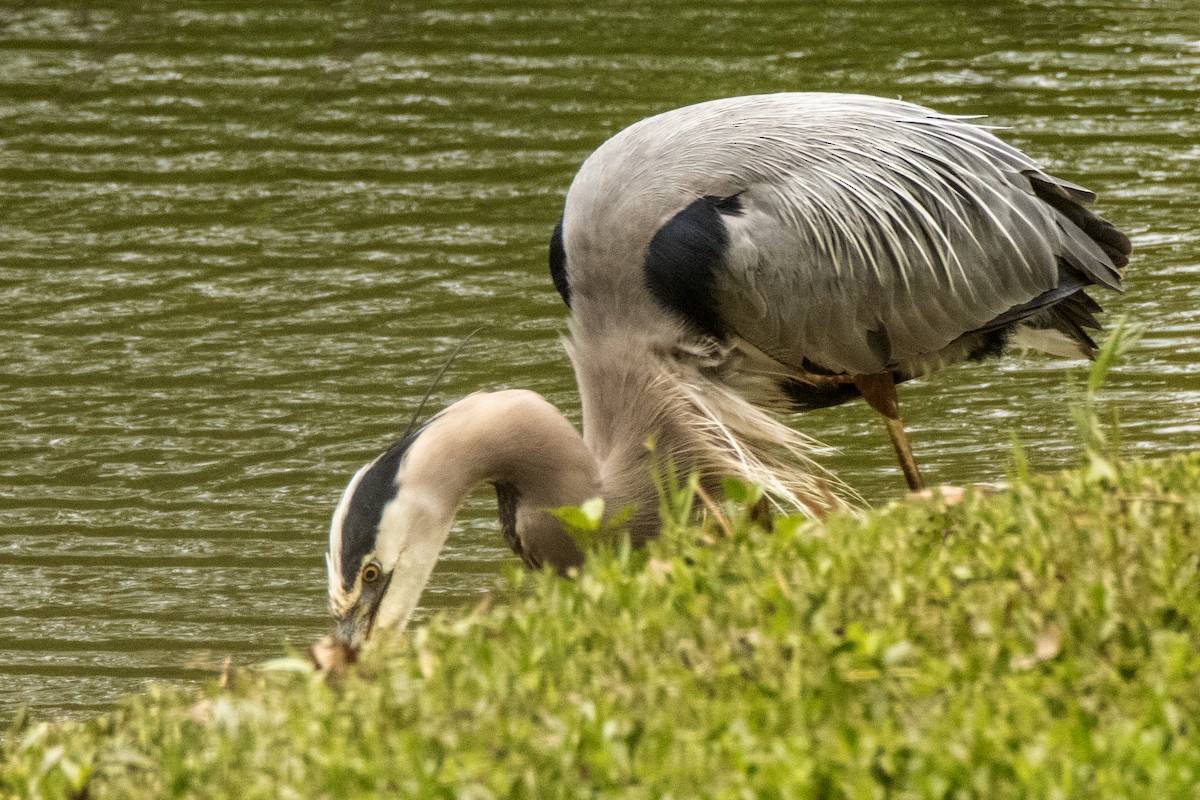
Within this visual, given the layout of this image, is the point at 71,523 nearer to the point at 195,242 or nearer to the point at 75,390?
the point at 75,390

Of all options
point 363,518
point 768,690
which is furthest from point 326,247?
point 768,690

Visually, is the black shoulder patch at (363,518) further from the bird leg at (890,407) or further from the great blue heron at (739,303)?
the bird leg at (890,407)

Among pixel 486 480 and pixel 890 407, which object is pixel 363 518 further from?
pixel 890 407

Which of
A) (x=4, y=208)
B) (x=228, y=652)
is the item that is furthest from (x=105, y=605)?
(x=4, y=208)

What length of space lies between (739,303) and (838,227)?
0.50 metres

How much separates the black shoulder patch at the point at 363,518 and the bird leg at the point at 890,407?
1.86m

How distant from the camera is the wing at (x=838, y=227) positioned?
5.93 meters

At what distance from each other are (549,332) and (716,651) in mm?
6104

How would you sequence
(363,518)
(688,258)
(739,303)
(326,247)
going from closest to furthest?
(363,518)
(688,258)
(739,303)
(326,247)

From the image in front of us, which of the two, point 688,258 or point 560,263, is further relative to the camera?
point 560,263

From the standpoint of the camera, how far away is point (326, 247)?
10.5 m

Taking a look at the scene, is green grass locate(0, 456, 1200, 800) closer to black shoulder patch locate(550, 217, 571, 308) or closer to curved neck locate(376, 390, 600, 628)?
curved neck locate(376, 390, 600, 628)

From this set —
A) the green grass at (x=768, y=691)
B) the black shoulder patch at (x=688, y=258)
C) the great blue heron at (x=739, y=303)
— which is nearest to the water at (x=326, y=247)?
the green grass at (x=768, y=691)

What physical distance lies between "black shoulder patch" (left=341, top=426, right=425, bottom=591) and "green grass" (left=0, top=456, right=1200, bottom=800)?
1.22 m
